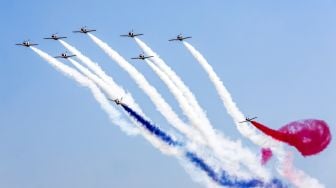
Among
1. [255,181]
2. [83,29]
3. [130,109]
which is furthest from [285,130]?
[83,29]

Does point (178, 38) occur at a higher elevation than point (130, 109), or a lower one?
higher

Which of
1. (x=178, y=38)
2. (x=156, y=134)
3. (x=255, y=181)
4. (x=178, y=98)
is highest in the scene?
(x=178, y=38)

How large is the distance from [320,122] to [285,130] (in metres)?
7.35

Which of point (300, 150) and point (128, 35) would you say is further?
point (128, 35)

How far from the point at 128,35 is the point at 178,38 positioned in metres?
11.4

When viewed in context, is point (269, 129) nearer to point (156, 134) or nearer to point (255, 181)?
point (255, 181)

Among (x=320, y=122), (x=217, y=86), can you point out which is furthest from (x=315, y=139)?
(x=217, y=86)

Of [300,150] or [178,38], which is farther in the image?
[178,38]

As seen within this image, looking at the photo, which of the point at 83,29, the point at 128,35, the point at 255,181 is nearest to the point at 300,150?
the point at 255,181

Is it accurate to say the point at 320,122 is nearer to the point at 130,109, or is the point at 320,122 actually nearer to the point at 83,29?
the point at 130,109

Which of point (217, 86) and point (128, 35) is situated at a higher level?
point (128, 35)

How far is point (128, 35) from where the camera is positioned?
13962cm

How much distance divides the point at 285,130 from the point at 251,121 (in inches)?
292

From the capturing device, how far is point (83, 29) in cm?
14088
